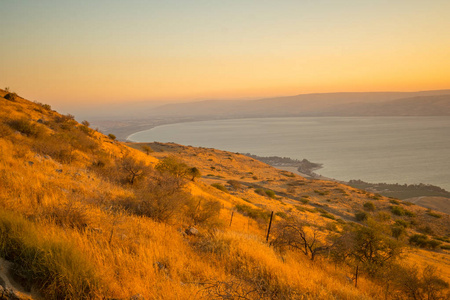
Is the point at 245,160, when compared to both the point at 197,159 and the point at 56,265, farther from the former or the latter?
the point at 56,265

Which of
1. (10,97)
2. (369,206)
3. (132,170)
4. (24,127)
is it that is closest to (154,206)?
(132,170)

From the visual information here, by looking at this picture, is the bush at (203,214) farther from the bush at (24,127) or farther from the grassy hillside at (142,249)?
the bush at (24,127)

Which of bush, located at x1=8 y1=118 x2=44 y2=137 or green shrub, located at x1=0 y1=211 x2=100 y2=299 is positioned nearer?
green shrub, located at x1=0 y1=211 x2=100 y2=299

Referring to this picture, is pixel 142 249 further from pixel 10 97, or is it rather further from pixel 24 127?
pixel 10 97

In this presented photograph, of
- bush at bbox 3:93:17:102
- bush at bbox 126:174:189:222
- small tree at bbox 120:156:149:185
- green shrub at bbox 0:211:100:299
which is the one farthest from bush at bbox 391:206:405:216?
bush at bbox 3:93:17:102

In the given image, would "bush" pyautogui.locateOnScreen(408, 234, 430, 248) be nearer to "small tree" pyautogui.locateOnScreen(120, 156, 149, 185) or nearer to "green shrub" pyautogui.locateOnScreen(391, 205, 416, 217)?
"green shrub" pyautogui.locateOnScreen(391, 205, 416, 217)

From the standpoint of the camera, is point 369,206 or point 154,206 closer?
point 154,206

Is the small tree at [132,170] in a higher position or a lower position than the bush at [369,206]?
higher

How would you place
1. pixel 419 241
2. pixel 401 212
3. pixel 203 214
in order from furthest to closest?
pixel 401 212
pixel 419 241
pixel 203 214

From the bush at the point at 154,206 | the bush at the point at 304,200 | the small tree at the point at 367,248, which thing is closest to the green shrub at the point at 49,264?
the bush at the point at 154,206

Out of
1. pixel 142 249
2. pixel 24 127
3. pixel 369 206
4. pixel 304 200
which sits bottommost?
pixel 369 206

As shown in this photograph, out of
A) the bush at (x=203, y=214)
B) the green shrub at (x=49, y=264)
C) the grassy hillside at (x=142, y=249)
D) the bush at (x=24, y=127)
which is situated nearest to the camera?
the green shrub at (x=49, y=264)

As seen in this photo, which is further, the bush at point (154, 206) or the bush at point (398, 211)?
the bush at point (398, 211)

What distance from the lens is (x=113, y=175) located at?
387 inches
